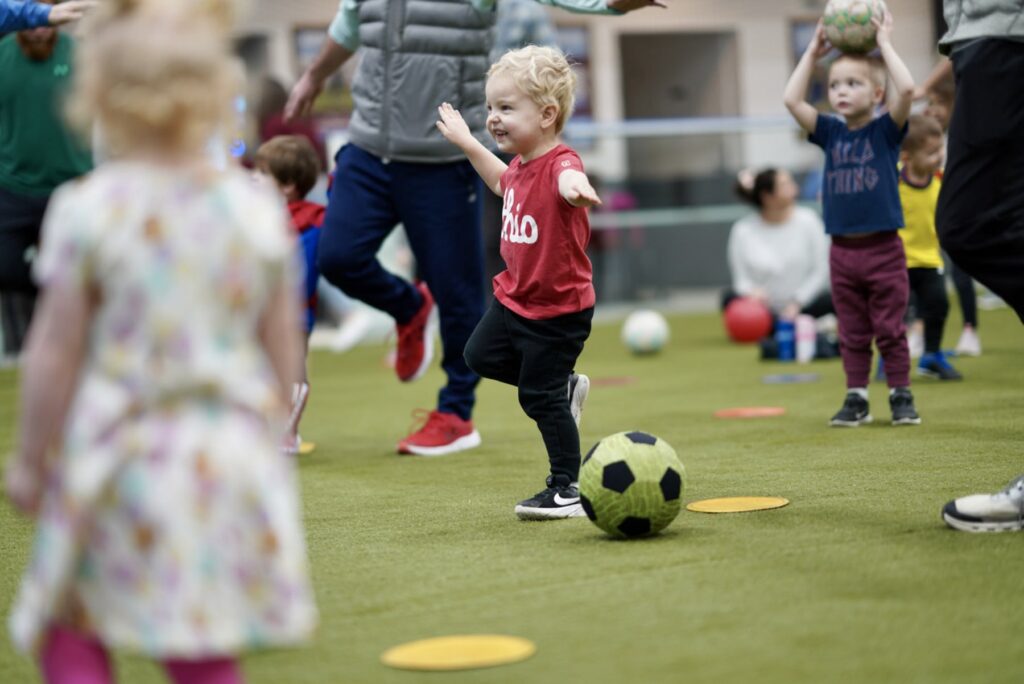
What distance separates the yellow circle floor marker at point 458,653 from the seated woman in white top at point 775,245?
21.8 ft

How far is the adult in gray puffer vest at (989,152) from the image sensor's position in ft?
10.1

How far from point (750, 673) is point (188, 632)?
34.1 inches

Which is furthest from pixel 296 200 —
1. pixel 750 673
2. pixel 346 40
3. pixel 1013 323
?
pixel 1013 323

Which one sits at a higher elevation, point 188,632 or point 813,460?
point 188,632

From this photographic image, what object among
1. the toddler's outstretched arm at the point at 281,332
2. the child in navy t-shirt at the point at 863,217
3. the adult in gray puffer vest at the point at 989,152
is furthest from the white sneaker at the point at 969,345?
the toddler's outstretched arm at the point at 281,332

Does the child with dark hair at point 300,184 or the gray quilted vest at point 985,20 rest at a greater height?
the gray quilted vest at point 985,20

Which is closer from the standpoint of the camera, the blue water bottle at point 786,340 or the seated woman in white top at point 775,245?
the blue water bottle at point 786,340

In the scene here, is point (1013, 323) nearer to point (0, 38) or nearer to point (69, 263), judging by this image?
point (0, 38)

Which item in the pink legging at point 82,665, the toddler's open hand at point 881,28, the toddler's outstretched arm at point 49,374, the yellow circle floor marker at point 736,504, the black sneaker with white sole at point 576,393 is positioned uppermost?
the toddler's open hand at point 881,28

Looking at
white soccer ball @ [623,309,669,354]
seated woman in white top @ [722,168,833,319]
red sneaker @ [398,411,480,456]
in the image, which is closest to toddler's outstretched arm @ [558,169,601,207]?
red sneaker @ [398,411,480,456]

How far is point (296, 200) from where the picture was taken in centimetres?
531

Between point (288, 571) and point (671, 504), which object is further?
point (671, 504)

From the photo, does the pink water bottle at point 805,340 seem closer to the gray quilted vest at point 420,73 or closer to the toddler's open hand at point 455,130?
the gray quilted vest at point 420,73

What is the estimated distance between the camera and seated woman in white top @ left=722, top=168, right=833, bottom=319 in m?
8.96
